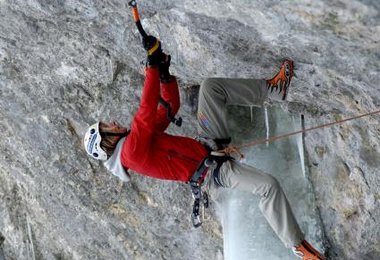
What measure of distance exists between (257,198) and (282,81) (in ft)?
5.72

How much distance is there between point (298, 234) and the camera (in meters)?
5.29

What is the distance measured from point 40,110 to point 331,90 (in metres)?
4.13

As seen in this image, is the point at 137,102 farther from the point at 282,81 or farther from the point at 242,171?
the point at 282,81

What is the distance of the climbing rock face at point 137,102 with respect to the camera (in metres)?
4.11

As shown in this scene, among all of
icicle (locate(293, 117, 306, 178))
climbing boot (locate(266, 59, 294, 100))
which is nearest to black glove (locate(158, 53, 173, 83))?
climbing boot (locate(266, 59, 294, 100))

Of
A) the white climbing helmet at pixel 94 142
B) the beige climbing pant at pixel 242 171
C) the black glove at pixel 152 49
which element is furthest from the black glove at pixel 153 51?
the beige climbing pant at pixel 242 171

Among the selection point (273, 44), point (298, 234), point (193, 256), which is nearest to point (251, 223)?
point (298, 234)

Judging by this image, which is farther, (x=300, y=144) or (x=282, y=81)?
(x=300, y=144)

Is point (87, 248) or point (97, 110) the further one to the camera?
point (87, 248)

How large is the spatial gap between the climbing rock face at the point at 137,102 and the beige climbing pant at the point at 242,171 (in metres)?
0.15

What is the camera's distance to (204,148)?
5.22 m

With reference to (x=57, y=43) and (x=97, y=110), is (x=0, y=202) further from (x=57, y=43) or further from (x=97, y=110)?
(x=57, y=43)

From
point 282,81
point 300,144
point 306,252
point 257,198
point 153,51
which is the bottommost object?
point 257,198

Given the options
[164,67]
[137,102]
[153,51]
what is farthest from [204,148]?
[137,102]
